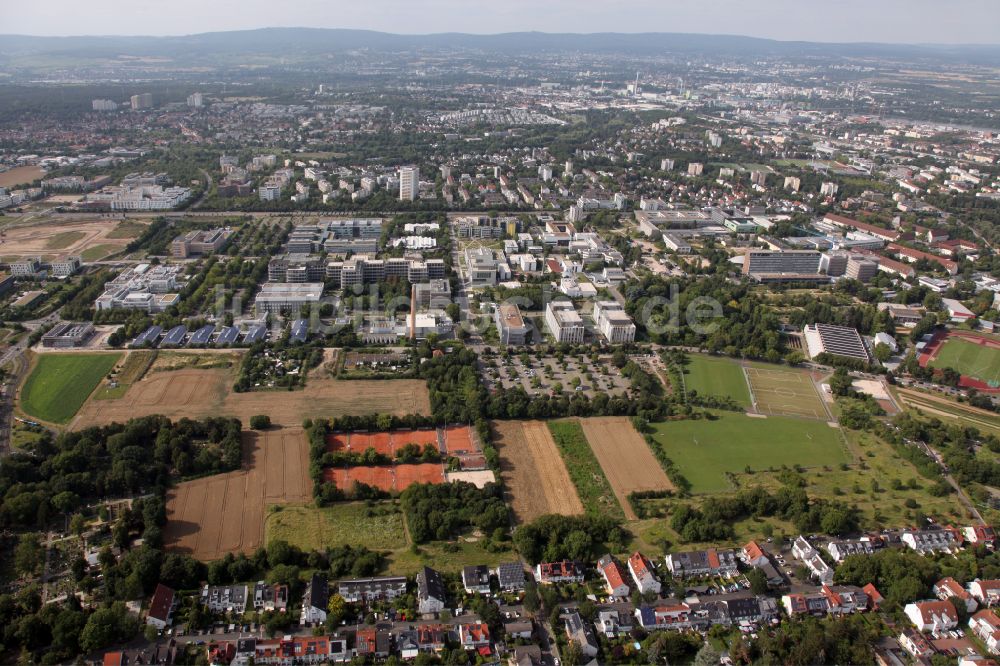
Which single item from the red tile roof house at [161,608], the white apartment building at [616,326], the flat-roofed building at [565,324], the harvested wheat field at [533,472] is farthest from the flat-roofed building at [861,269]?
the red tile roof house at [161,608]

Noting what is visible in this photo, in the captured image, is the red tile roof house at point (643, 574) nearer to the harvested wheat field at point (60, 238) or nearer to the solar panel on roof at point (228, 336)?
the solar panel on roof at point (228, 336)

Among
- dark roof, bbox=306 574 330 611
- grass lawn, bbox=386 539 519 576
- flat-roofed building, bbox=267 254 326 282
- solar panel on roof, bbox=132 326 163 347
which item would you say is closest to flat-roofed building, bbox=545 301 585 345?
flat-roofed building, bbox=267 254 326 282

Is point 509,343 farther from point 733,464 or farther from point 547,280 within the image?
point 733,464

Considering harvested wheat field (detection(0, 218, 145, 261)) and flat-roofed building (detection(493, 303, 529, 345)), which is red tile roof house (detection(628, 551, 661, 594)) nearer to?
flat-roofed building (detection(493, 303, 529, 345))

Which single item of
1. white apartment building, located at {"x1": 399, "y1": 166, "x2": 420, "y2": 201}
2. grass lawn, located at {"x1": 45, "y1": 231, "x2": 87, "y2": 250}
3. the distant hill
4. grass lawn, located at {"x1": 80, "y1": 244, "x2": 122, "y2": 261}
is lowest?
grass lawn, located at {"x1": 80, "y1": 244, "x2": 122, "y2": 261}

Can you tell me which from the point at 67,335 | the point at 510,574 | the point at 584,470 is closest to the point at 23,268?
the point at 67,335

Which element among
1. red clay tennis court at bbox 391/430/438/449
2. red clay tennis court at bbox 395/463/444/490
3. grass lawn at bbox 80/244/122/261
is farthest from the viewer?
grass lawn at bbox 80/244/122/261
